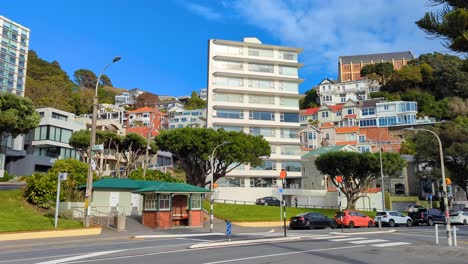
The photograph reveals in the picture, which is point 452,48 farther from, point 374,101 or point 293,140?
point 374,101

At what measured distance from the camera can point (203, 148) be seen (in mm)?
47812

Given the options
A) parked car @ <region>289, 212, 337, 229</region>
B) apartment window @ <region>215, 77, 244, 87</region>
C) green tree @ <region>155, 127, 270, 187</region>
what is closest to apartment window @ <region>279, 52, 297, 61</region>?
apartment window @ <region>215, 77, 244, 87</region>

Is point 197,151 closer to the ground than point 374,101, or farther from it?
closer to the ground

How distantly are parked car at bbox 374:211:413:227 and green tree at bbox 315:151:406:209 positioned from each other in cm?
1386

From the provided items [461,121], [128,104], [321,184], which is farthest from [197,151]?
[128,104]

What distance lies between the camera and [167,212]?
3114cm

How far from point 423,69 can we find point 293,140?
73.9 meters

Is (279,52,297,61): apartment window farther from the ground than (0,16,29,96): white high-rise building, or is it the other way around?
(0,16,29,96): white high-rise building

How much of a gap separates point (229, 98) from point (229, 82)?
116 inches

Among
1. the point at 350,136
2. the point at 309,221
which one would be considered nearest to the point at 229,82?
the point at 309,221

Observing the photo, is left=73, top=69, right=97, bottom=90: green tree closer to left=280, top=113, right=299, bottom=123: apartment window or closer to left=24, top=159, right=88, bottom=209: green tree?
left=280, top=113, right=299, bottom=123: apartment window

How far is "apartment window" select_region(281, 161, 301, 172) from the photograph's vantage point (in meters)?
70.1

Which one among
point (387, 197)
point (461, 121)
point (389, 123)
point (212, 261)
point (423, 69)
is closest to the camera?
point (212, 261)

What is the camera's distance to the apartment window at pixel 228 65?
237ft
